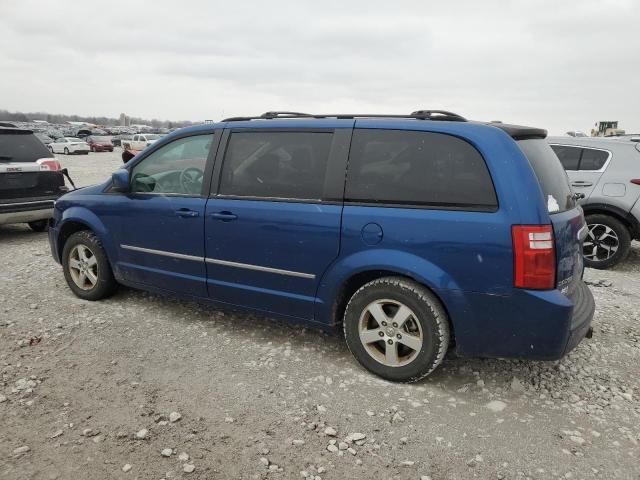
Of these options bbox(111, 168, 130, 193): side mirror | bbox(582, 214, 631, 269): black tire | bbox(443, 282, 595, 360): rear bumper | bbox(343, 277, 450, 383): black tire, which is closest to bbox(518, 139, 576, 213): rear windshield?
bbox(443, 282, 595, 360): rear bumper

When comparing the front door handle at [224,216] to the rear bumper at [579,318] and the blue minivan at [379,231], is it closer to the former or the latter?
the blue minivan at [379,231]

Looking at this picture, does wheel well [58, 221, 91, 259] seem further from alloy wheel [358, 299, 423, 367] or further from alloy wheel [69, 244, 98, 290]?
alloy wheel [358, 299, 423, 367]

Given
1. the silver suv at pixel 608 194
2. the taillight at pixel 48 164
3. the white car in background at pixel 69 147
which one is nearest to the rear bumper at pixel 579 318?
the silver suv at pixel 608 194

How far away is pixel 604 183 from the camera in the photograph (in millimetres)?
6152

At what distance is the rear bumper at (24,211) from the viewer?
264 inches

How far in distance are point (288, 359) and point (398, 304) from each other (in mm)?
973

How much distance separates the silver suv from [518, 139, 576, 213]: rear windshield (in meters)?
3.33

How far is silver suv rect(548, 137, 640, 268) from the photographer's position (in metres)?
6.00

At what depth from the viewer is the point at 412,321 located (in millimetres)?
3086

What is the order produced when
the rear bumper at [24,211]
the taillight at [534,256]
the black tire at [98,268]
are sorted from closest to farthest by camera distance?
1. the taillight at [534,256]
2. the black tire at [98,268]
3. the rear bumper at [24,211]

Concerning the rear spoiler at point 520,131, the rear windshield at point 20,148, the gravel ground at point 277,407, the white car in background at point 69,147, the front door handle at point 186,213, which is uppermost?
the rear spoiler at point 520,131

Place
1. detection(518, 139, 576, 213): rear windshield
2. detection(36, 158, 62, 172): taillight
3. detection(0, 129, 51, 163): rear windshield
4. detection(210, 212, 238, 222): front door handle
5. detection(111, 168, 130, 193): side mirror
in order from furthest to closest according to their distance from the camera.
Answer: detection(36, 158, 62, 172): taillight, detection(0, 129, 51, 163): rear windshield, detection(111, 168, 130, 193): side mirror, detection(210, 212, 238, 222): front door handle, detection(518, 139, 576, 213): rear windshield

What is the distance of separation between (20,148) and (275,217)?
221 inches

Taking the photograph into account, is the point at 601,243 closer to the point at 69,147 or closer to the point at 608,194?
the point at 608,194
